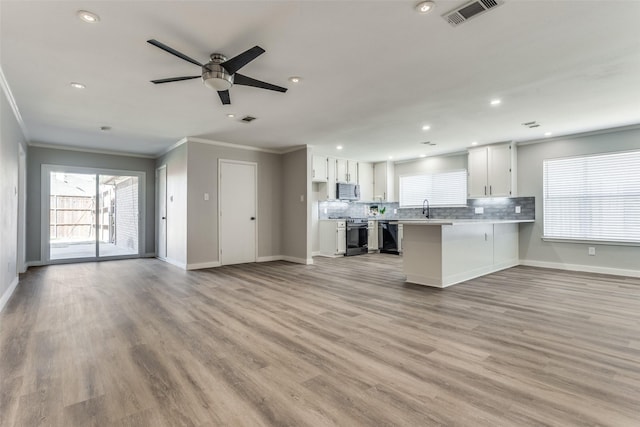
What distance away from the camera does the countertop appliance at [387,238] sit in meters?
8.29

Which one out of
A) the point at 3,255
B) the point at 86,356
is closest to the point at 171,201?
the point at 3,255

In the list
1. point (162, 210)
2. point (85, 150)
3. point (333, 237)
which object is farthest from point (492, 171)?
point (85, 150)

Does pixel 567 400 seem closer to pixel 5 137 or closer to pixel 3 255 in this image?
pixel 3 255

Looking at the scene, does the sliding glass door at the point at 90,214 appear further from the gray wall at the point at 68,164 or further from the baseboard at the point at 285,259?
the baseboard at the point at 285,259

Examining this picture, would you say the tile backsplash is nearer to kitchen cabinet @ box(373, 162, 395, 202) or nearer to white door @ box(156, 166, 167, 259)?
kitchen cabinet @ box(373, 162, 395, 202)

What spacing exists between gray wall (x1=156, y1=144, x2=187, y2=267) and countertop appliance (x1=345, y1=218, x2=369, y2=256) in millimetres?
3743

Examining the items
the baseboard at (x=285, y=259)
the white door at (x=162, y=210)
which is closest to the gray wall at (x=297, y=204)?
the baseboard at (x=285, y=259)

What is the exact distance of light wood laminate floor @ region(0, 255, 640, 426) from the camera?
1.70 metres

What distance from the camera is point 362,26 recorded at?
243 cm

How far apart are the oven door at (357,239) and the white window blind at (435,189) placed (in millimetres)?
1475

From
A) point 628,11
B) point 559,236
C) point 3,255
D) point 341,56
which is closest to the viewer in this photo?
point 628,11

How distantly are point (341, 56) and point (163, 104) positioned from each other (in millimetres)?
2603

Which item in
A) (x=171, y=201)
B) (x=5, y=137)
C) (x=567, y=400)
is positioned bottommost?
(x=567, y=400)

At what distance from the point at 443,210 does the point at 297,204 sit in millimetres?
3698
